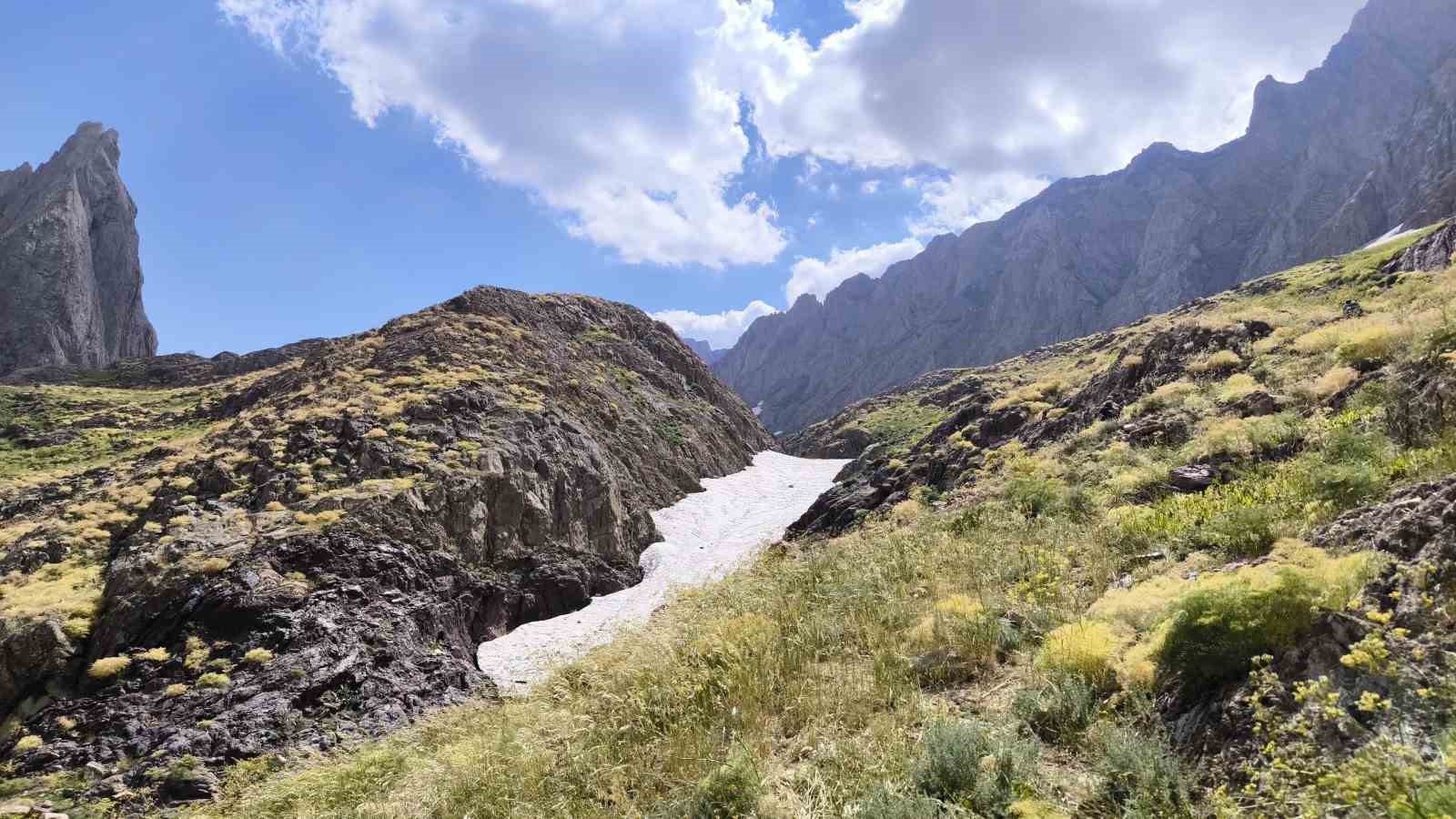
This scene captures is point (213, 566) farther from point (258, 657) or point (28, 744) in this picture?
point (28, 744)

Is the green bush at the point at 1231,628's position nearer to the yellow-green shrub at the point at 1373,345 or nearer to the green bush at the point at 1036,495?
the green bush at the point at 1036,495

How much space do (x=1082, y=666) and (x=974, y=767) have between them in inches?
57.9

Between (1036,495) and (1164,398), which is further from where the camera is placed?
(1164,398)

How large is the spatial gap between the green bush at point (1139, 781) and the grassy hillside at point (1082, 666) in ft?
0.07

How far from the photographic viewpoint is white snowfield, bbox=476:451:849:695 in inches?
708

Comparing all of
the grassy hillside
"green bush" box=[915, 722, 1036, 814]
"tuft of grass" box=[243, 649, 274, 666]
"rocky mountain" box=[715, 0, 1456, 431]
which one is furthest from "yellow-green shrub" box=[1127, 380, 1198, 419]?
"rocky mountain" box=[715, 0, 1456, 431]

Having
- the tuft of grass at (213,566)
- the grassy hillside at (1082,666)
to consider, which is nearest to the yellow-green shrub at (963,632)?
the grassy hillside at (1082,666)

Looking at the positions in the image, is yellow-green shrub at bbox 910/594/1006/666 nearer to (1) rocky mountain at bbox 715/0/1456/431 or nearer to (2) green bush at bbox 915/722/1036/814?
(2) green bush at bbox 915/722/1036/814

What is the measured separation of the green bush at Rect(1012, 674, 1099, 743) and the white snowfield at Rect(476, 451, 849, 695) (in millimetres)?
6643

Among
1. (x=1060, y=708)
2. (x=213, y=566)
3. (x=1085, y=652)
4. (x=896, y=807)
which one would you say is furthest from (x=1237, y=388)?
(x=213, y=566)

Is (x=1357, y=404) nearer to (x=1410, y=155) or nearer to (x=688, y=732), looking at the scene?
(x=688, y=732)

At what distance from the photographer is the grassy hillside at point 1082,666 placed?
3674 millimetres

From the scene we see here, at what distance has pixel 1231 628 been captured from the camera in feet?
14.5

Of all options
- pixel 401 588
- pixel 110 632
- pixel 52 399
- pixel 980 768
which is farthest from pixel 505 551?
pixel 52 399
